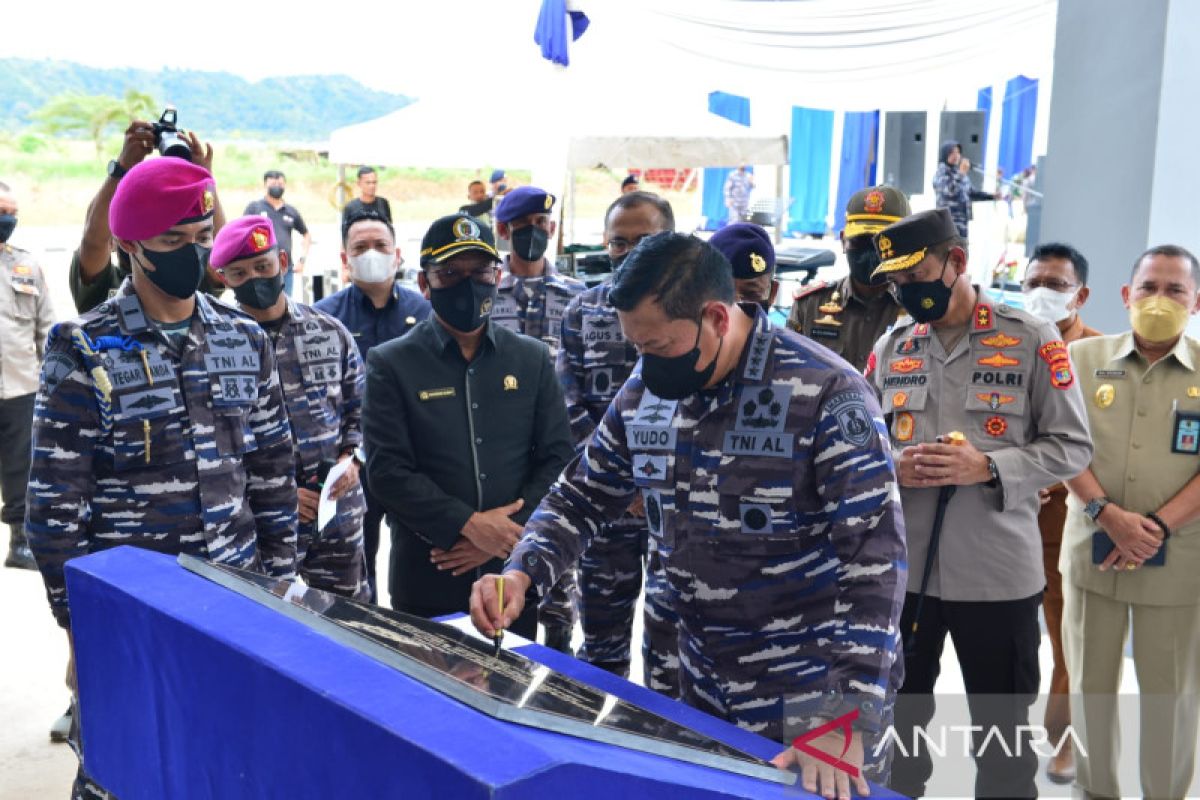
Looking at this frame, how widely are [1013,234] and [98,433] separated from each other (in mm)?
18168

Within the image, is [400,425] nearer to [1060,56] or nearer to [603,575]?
[603,575]

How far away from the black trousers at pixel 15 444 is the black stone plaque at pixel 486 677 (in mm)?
4092

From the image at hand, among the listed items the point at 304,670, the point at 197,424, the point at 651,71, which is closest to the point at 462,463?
the point at 197,424

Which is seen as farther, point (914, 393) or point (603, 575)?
point (603, 575)

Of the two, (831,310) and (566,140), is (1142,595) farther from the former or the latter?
(566,140)

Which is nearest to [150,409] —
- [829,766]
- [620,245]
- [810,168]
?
[829,766]

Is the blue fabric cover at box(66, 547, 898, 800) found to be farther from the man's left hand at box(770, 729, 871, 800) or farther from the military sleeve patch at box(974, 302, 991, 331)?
the military sleeve patch at box(974, 302, 991, 331)

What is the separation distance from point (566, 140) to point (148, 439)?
232 inches

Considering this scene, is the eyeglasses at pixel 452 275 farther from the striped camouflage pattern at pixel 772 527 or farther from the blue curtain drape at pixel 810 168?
the blue curtain drape at pixel 810 168

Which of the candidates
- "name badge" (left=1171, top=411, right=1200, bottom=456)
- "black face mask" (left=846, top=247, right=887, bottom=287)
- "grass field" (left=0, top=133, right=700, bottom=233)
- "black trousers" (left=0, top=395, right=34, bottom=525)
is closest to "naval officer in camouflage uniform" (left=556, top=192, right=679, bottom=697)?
"black face mask" (left=846, top=247, right=887, bottom=287)

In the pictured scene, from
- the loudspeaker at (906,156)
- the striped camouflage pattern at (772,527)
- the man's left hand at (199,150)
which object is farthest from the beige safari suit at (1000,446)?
the loudspeaker at (906,156)

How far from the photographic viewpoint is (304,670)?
60.0 inches

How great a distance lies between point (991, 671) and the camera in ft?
9.38

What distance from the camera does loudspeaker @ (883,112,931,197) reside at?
26.6ft
